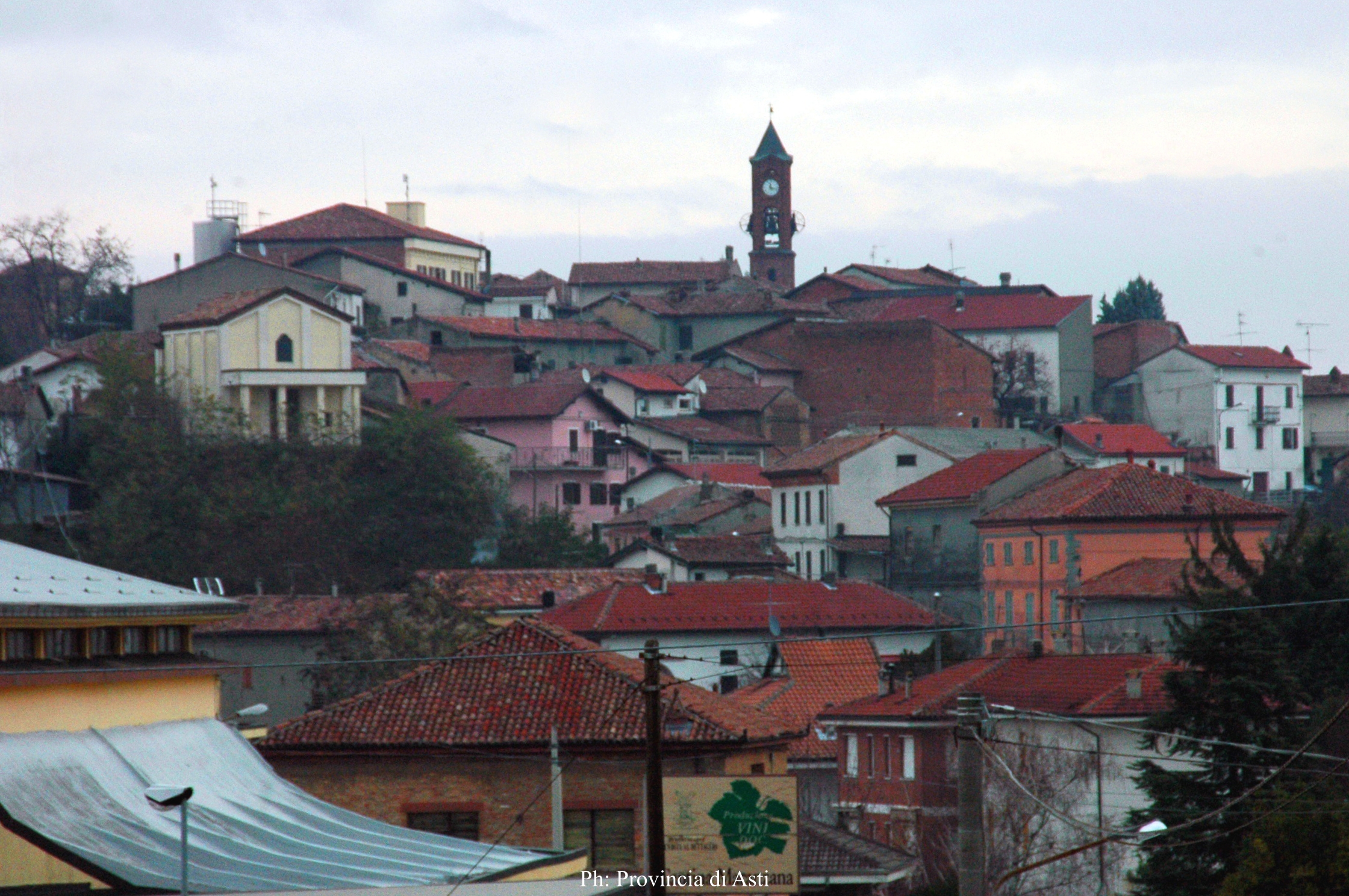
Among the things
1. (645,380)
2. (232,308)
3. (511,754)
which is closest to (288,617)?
(232,308)

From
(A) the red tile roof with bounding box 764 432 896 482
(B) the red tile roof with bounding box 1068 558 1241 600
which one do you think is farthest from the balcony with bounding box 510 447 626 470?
(B) the red tile roof with bounding box 1068 558 1241 600

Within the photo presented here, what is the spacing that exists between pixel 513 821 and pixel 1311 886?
910 centimetres

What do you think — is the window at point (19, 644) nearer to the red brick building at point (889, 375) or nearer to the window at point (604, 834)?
the window at point (604, 834)

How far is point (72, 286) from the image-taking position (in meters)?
84.3

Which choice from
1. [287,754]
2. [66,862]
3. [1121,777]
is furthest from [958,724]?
[1121,777]

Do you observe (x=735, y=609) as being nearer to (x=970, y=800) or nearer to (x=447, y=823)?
(x=447, y=823)

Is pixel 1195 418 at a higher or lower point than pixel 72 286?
lower

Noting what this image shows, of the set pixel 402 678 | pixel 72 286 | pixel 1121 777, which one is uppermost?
pixel 72 286

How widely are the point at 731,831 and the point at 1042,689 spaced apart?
2147 centimetres

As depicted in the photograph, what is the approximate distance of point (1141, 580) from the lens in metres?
49.9

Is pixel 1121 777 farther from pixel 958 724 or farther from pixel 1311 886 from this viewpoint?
pixel 958 724

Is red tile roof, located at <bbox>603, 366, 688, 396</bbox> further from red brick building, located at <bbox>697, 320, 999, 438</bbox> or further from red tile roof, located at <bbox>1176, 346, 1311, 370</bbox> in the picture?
red tile roof, located at <bbox>1176, 346, 1311, 370</bbox>

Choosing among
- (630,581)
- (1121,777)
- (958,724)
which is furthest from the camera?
(630,581)

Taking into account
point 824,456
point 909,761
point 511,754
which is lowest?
point 909,761
